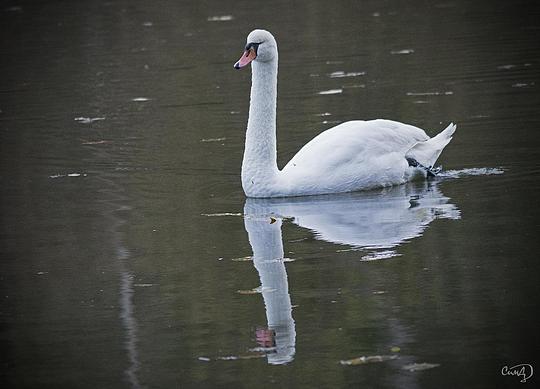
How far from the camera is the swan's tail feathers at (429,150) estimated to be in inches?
471

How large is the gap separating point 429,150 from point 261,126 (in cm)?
162

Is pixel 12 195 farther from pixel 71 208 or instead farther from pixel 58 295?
pixel 58 295

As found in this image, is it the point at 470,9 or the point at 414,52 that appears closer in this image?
the point at 414,52

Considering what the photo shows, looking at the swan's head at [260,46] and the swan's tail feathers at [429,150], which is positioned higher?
the swan's head at [260,46]

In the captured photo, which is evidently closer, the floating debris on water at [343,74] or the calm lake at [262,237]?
the calm lake at [262,237]

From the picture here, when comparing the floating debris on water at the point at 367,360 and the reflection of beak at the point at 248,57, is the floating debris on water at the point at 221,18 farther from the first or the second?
the floating debris on water at the point at 367,360

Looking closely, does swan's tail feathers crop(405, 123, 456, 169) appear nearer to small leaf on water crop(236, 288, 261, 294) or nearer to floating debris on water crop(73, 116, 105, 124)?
small leaf on water crop(236, 288, 261, 294)

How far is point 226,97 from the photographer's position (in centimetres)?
1791

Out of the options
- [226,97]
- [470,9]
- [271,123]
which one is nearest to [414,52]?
[226,97]

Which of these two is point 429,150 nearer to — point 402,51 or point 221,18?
point 402,51

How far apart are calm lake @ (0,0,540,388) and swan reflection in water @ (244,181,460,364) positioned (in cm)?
3

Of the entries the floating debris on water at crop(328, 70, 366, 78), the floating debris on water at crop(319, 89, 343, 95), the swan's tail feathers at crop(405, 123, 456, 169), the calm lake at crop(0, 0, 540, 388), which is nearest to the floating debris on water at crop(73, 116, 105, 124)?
the calm lake at crop(0, 0, 540, 388)

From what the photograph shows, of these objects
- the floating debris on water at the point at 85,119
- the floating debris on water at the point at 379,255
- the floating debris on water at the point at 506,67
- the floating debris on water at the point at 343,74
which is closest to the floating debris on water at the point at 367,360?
the floating debris on water at the point at 379,255

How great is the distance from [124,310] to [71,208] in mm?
3505
